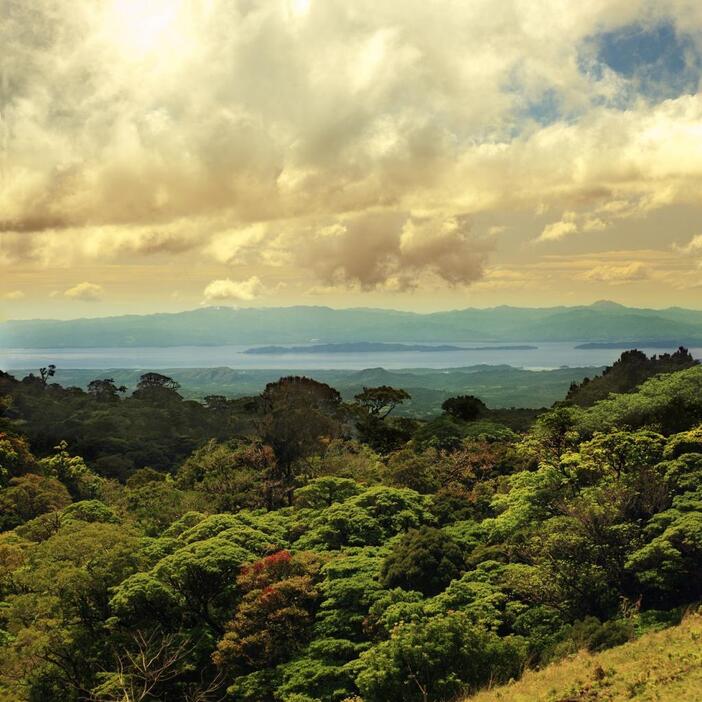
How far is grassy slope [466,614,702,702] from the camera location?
58.1 ft

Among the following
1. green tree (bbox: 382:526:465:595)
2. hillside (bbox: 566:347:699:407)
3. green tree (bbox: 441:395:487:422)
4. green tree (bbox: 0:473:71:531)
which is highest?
hillside (bbox: 566:347:699:407)

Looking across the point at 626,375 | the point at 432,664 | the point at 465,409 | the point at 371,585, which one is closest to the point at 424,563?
the point at 371,585

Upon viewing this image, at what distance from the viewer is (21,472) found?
59500 millimetres

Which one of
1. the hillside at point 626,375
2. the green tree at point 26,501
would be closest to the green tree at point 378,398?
the hillside at point 626,375

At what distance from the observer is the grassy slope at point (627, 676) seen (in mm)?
17719

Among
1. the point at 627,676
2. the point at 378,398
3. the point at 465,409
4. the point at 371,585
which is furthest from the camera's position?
the point at 378,398

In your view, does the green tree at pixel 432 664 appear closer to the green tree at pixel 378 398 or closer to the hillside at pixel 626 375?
the green tree at pixel 378 398

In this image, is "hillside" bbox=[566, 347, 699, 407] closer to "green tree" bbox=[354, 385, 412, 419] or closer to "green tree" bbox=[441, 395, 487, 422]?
"green tree" bbox=[441, 395, 487, 422]

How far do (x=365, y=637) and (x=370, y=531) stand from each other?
931cm

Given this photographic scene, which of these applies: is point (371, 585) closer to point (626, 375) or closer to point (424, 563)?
point (424, 563)

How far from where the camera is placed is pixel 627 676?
18.9 meters

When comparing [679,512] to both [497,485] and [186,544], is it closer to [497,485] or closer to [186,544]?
[497,485]

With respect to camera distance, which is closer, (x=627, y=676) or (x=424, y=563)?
(x=627, y=676)

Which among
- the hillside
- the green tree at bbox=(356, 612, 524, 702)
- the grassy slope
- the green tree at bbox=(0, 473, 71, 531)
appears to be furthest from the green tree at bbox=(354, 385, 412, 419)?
the grassy slope
